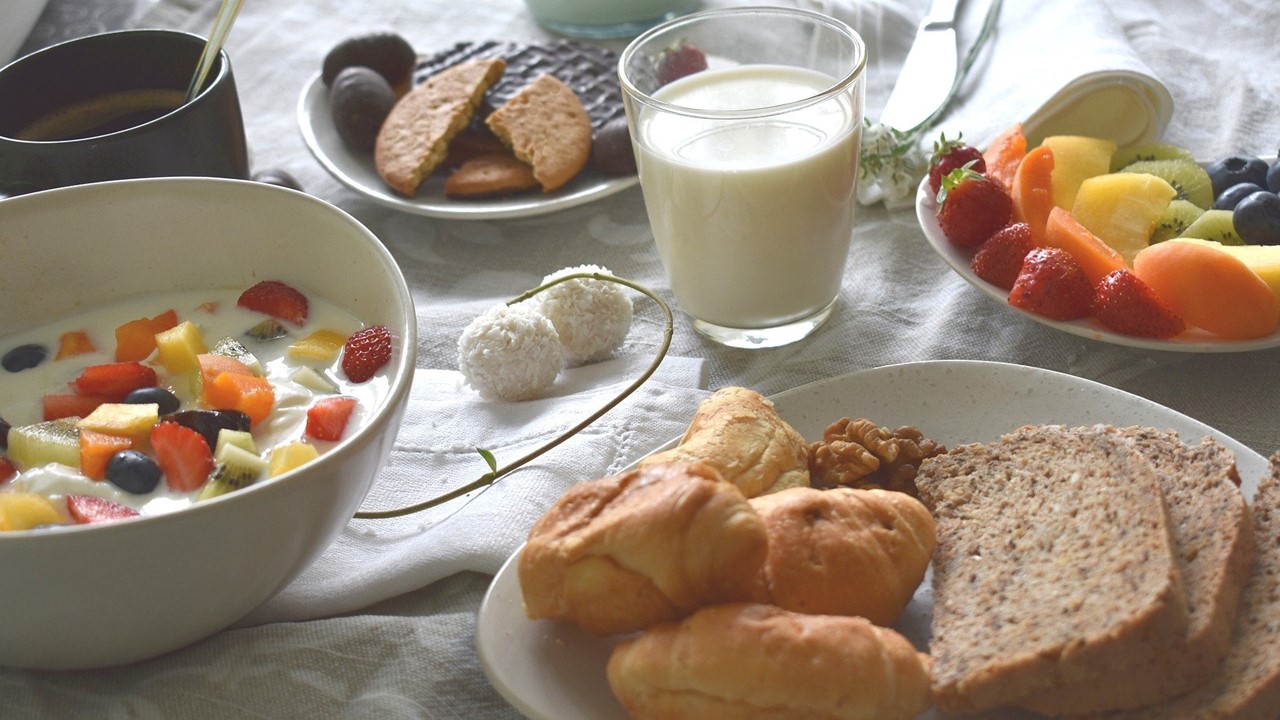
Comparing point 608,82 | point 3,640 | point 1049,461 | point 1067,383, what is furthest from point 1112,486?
point 608,82

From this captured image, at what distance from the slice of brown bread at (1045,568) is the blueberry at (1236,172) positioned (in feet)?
2.40

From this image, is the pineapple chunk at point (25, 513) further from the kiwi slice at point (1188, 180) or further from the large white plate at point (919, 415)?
the kiwi slice at point (1188, 180)

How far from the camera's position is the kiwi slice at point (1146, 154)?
1.87 meters

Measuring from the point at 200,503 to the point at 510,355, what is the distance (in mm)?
593

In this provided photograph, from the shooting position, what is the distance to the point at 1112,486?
45.3 inches

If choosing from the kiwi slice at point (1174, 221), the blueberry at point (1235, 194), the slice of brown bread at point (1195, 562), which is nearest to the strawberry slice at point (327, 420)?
the slice of brown bread at point (1195, 562)

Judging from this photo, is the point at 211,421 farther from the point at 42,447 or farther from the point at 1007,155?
the point at 1007,155

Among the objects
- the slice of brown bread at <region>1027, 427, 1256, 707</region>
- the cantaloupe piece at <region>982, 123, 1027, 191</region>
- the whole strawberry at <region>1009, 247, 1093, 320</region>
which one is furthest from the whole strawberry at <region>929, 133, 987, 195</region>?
the slice of brown bread at <region>1027, 427, 1256, 707</region>

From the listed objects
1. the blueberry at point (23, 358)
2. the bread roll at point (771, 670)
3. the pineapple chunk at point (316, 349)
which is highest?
the blueberry at point (23, 358)

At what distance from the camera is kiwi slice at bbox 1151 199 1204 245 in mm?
1721

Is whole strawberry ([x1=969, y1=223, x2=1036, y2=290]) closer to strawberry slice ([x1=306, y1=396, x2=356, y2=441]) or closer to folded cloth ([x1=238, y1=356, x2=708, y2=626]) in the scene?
folded cloth ([x1=238, y1=356, x2=708, y2=626])

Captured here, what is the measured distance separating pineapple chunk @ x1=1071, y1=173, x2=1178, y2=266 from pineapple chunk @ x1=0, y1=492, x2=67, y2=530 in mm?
1355

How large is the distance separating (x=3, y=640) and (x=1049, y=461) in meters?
1.01

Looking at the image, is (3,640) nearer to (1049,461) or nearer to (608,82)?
(1049,461)
